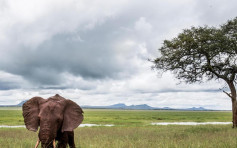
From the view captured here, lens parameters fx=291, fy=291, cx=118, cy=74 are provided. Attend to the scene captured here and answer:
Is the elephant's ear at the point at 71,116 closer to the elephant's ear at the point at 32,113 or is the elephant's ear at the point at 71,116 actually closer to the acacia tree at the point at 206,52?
the elephant's ear at the point at 32,113

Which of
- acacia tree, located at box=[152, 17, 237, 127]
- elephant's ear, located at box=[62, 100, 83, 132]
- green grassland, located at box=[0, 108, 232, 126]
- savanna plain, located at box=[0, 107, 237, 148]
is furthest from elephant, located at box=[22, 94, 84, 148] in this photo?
green grassland, located at box=[0, 108, 232, 126]

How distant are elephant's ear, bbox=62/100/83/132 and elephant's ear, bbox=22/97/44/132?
2.97 ft

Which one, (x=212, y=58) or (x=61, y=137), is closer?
(x=61, y=137)

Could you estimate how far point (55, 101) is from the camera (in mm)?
9547

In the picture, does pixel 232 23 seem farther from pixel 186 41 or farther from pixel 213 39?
pixel 186 41

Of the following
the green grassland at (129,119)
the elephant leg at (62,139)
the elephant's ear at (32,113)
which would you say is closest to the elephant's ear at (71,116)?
the elephant leg at (62,139)

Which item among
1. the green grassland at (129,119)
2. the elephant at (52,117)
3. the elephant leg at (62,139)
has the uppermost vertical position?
the elephant at (52,117)

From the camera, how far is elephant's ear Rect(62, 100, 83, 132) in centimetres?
927

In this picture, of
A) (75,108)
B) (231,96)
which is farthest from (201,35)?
(75,108)

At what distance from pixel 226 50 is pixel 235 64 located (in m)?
1.49

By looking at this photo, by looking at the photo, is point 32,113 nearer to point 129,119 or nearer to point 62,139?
point 62,139

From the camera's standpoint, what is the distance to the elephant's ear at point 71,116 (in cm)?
927

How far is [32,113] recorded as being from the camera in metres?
9.61

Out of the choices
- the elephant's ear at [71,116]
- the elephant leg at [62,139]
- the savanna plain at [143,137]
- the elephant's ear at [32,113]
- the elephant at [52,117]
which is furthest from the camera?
the savanna plain at [143,137]
